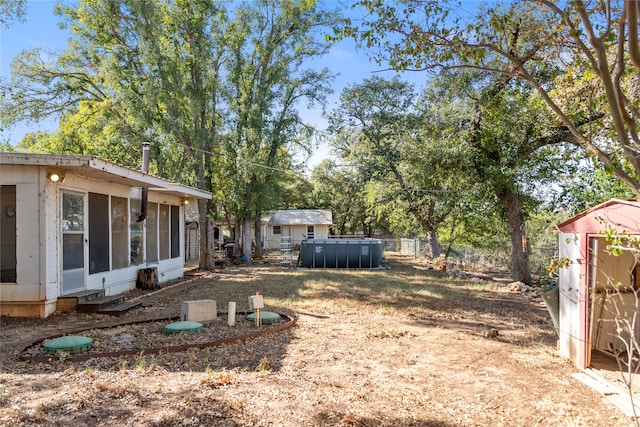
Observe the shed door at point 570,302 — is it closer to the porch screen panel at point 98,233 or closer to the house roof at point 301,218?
the porch screen panel at point 98,233

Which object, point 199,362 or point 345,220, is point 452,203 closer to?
point 199,362

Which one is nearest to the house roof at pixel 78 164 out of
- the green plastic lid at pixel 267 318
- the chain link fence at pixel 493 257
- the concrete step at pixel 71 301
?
the concrete step at pixel 71 301

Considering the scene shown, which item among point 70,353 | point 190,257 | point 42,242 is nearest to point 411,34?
point 70,353

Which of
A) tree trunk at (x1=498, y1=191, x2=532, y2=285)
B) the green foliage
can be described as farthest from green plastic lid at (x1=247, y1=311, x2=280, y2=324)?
tree trunk at (x1=498, y1=191, x2=532, y2=285)

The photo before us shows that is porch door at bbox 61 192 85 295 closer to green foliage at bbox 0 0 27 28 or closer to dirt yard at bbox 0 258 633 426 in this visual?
dirt yard at bbox 0 258 633 426

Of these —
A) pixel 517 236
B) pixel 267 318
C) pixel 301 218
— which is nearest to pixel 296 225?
pixel 301 218

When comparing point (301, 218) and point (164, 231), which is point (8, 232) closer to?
point (164, 231)

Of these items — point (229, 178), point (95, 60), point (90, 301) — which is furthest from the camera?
point (229, 178)

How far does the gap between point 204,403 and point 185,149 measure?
1523 centimetres

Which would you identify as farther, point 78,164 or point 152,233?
point 152,233

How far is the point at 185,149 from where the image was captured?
17594 millimetres

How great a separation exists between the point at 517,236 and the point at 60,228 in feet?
40.6

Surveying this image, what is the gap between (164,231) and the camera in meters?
12.5

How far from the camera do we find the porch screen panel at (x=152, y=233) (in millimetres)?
11359
